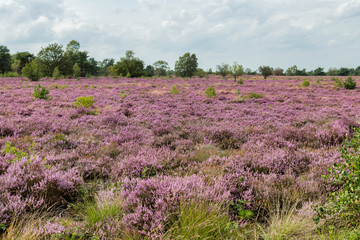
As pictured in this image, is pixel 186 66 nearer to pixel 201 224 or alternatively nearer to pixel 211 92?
pixel 211 92

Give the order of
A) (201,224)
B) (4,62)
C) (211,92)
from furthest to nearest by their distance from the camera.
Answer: (4,62)
(211,92)
(201,224)

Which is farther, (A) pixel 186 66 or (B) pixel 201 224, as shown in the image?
(A) pixel 186 66

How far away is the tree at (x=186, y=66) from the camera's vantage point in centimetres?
7200

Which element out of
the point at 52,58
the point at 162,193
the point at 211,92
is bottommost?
the point at 162,193

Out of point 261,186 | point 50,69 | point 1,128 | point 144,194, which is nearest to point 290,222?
point 261,186

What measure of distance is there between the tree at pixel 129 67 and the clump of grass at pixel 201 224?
56.0 meters

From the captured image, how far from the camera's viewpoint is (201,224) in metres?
2.32

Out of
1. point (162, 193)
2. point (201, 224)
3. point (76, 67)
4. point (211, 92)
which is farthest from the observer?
point (76, 67)

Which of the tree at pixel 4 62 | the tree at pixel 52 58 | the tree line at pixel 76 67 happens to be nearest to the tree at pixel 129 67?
the tree line at pixel 76 67

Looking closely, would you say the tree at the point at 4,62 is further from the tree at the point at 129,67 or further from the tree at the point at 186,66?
the tree at the point at 186,66

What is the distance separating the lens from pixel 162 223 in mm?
2406

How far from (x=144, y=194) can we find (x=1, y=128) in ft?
22.2

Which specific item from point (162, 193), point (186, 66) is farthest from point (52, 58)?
point (162, 193)

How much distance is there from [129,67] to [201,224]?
59.7 m
